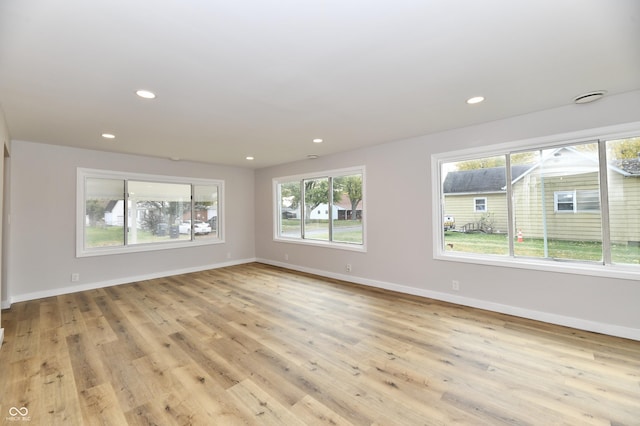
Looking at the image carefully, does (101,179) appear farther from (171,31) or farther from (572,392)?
(572,392)

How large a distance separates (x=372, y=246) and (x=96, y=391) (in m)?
3.79

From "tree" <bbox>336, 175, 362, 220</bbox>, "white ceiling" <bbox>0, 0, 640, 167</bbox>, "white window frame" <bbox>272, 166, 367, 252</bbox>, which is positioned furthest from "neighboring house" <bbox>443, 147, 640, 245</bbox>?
"tree" <bbox>336, 175, 362, 220</bbox>

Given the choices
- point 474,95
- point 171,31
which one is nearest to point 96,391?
point 171,31

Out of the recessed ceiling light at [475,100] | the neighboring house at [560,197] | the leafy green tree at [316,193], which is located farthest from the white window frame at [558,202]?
the leafy green tree at [316,193]

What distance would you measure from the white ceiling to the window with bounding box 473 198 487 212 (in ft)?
3.44

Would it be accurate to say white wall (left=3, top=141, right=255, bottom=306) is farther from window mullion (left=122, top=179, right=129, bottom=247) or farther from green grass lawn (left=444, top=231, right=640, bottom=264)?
green grass lawn (left=444, top=231, right=640, bottom=264)

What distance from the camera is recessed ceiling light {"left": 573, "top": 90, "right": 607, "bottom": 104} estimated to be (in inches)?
104

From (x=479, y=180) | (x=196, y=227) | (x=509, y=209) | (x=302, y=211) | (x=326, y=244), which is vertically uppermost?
(x=479, y=180)

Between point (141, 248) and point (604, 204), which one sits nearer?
point (604, 204)

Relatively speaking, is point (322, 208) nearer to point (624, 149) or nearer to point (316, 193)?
point (316, 193)

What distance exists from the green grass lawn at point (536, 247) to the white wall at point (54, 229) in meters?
5.46

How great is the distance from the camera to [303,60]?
2.01 m

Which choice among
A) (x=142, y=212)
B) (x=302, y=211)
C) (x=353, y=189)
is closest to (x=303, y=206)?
(x=302, y=211)

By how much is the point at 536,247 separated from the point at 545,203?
0.54 metres
